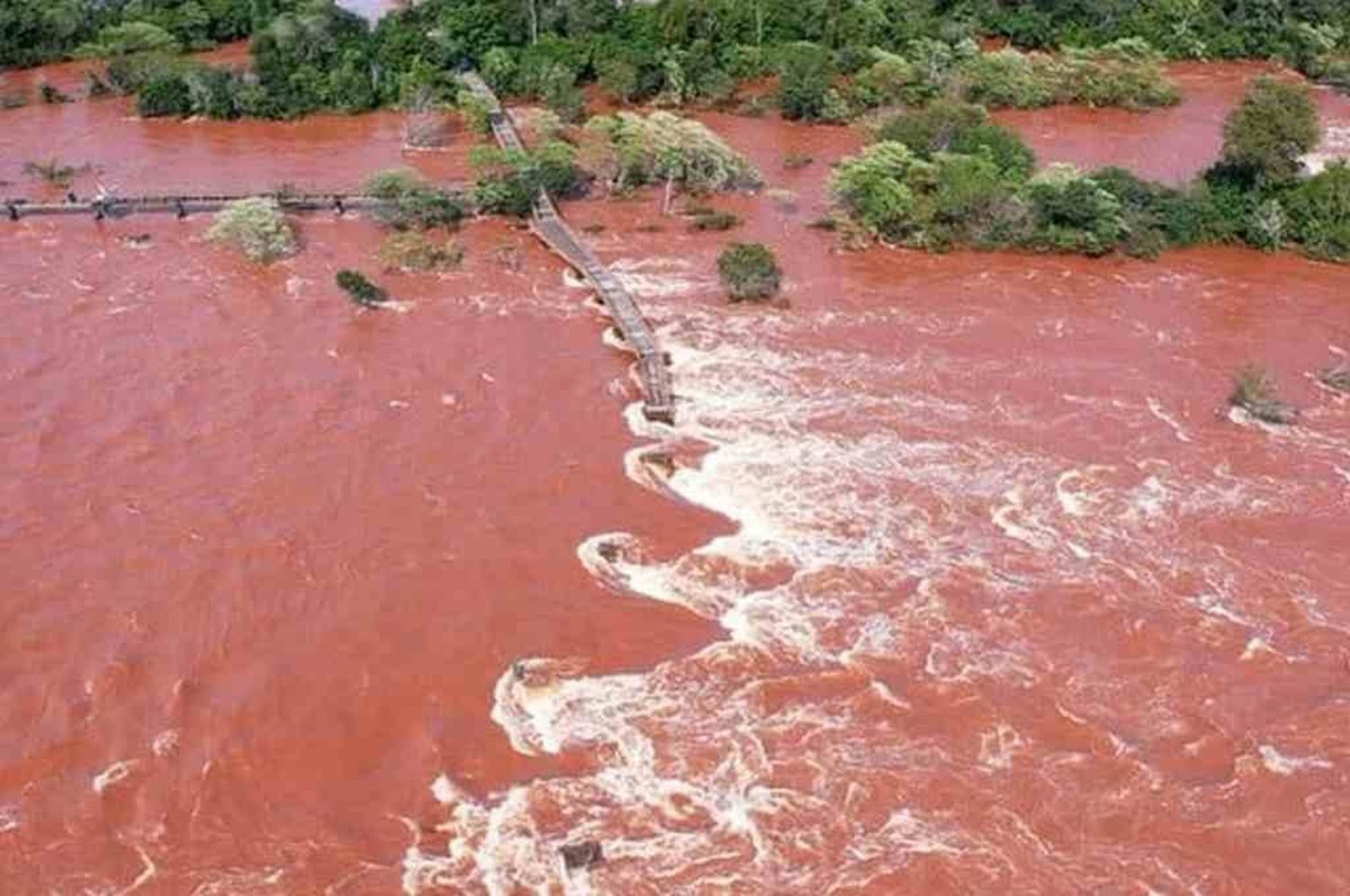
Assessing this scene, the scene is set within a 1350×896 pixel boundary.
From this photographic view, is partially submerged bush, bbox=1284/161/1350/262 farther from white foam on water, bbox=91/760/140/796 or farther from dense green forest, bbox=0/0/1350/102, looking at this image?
white foam on water, bbox=91/760/140/796

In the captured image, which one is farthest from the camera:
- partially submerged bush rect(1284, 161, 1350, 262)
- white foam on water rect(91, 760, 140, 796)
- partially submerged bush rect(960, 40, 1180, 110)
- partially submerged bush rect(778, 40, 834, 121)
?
partially submerged bush rect(960, 40, 1180, 110)

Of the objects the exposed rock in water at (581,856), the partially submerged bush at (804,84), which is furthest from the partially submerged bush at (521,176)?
the exposed rock in water at (581,856)

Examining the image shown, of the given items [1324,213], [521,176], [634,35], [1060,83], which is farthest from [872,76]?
[1324,213]

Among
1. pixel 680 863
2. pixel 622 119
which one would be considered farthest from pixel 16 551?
pixel 622 119

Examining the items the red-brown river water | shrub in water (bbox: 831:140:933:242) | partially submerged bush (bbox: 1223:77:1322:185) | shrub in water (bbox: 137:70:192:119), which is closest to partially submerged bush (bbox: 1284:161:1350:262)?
partially submerged bush (bbox: 1223:77:1322:185)

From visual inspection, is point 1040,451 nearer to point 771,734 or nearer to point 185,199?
point 771,734
